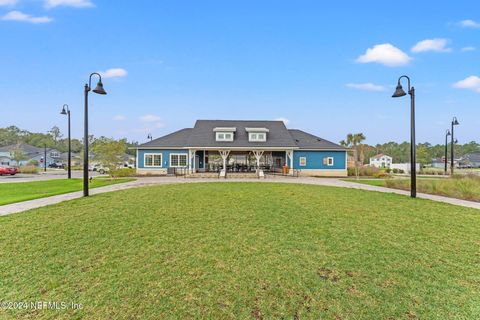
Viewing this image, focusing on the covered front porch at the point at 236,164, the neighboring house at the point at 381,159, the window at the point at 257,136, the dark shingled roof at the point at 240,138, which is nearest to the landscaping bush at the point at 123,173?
the dark shingled roof at the point at 240,138

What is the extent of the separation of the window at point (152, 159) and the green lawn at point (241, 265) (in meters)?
19.0

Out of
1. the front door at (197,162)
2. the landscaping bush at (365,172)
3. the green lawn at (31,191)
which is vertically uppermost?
the front door at (197,162)

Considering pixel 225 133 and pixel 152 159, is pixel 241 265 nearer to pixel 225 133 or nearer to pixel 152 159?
pixel 225 133

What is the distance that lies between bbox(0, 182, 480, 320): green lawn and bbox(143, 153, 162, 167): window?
19.0 meters

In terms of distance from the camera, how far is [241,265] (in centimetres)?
381

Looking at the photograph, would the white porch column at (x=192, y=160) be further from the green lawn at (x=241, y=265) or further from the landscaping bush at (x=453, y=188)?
the green lawn at (x=241, y=265)

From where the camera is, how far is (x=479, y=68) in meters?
20.1

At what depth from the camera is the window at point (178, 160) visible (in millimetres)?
25688

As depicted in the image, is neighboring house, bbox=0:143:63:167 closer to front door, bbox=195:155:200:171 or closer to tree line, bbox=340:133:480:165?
front door, bbox=195:155:200:171

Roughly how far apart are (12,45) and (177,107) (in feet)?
52.1

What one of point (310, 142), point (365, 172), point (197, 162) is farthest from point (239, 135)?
point (365, 172)

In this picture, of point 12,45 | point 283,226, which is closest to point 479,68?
point 283,226

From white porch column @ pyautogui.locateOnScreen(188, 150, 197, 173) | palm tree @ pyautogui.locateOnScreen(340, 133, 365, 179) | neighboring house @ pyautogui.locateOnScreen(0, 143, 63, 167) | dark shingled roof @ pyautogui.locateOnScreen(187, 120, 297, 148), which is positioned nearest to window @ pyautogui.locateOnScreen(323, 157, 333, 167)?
palm tree @ pyautogui.locateOnScreen(340, 133, 365, 179)

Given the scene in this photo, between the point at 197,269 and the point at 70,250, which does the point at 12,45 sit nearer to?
the point at 70,250
